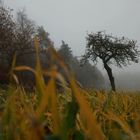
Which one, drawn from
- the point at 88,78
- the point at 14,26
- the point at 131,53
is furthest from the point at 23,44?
the point at 88,78

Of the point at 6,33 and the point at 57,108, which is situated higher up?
the point at 6,33

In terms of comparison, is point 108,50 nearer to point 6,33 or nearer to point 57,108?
point 6,33

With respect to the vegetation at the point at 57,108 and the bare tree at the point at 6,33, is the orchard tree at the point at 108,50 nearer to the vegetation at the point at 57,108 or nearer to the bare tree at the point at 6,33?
the bare tree at the point at 6,33

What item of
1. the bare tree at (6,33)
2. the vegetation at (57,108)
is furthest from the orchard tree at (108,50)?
the vegetation at (57,108)

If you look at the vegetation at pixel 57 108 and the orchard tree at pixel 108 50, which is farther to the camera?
the orchard tree at pixel 108 50

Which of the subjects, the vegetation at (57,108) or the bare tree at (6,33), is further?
the bare tree at (6,33)

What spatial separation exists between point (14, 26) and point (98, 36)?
1323 centimetres

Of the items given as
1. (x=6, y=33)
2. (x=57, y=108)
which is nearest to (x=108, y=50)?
(x=6, y=33)

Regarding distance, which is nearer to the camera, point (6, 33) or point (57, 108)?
point (57, 108)

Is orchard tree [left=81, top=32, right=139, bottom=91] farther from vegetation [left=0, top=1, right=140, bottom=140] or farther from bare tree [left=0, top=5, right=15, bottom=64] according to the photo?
vegetation [left=0, top=1, right=140, bottom=140]

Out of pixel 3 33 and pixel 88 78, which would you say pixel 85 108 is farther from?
pixel 88 78

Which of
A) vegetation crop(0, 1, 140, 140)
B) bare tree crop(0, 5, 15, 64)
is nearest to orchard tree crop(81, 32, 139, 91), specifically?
bare tree crop(0, 5, 15, 64)

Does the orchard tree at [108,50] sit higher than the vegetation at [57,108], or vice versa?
the orchard tree at [108,50]

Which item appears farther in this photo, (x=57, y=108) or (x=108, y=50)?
(x=108, y=50)
